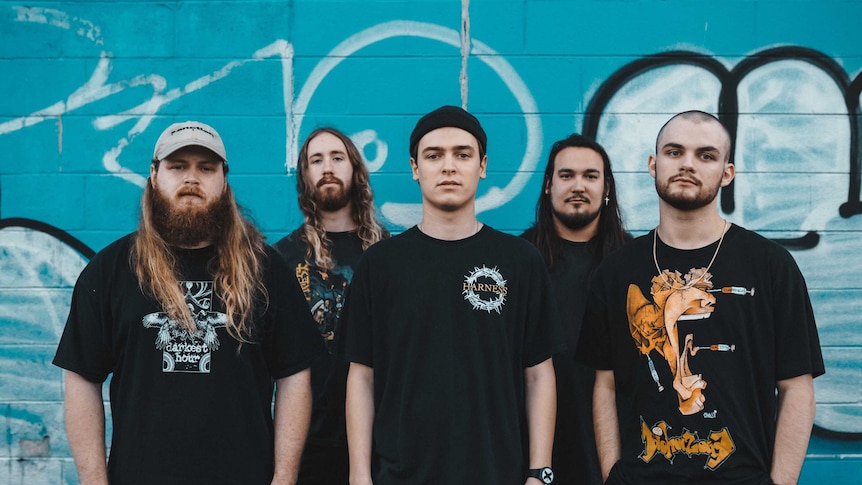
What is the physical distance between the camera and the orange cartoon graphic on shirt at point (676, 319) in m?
2.54

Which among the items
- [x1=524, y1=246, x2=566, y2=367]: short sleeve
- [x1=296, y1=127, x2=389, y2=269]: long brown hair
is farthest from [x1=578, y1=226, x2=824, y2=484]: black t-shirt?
[x1=296, y1=127, x2=389, y2=269]: long brown hair

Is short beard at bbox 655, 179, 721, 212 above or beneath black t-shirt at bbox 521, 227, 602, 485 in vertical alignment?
above

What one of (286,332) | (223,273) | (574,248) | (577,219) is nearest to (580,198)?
(577,219)

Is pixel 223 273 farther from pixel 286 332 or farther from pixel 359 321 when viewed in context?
pixel 359 321

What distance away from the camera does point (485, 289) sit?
257 centimetres

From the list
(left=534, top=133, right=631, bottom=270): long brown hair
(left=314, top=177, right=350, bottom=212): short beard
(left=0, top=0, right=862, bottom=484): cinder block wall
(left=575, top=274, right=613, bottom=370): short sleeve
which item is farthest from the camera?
(left=0, top=0, right=862, bottom=484): cinder block wall

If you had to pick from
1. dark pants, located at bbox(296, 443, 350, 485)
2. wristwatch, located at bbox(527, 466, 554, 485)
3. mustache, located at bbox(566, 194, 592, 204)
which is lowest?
dark pants, located at bbox(296, 443, 350, 485)

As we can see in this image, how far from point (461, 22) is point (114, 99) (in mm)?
1866

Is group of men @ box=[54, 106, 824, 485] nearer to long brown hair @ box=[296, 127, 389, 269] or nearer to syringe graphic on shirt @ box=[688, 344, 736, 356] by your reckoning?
syringe graphic on shirt @ box=[688, 344, 736, 356]

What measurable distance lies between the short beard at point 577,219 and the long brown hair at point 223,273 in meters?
1.32

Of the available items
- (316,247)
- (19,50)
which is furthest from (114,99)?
(316,247)

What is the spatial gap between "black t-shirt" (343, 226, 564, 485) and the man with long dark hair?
1.91ft

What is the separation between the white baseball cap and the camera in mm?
2604

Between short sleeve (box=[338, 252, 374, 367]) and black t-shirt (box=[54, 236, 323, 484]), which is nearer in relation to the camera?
black t-shirt (box=[54, 236, 323, 484])
